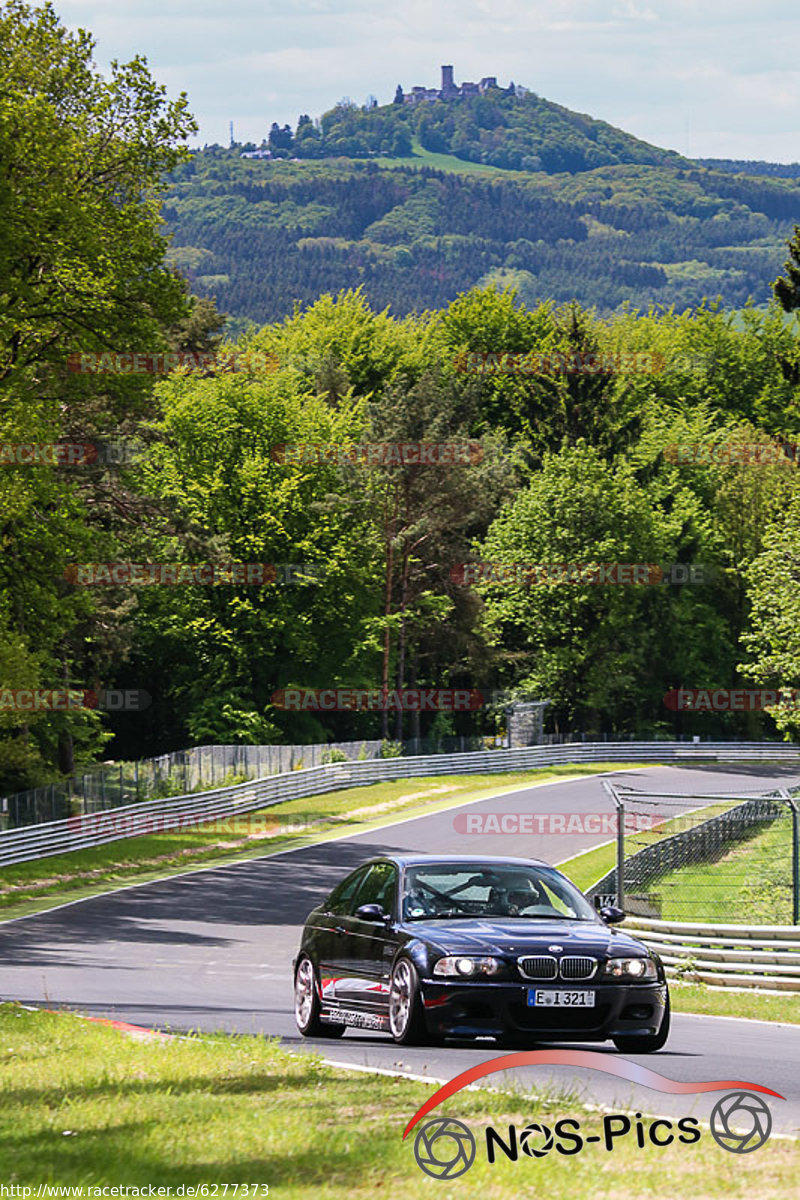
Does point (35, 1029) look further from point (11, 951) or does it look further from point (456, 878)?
point (11, 951)

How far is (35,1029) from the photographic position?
513 inches

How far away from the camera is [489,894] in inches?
466

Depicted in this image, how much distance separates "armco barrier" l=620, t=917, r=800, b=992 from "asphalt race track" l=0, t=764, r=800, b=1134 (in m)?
2.92

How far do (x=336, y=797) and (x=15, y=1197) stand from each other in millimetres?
49065

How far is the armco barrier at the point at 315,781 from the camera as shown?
38.5m

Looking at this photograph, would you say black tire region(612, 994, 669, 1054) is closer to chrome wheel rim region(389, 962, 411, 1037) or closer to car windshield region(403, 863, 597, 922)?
car windshield region(403, 863, 597, 922)

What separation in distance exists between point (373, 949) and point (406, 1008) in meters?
0.76

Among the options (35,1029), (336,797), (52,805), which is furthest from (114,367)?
(35,1029)

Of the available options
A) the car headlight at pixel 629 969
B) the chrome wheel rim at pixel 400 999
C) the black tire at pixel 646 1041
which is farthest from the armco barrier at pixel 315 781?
the car headlight at pixel 629 969

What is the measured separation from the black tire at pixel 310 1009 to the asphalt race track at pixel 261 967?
0.48 feet

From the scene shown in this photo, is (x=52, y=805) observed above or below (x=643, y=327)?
below

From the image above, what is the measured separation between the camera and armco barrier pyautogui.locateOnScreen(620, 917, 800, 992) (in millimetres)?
18625
